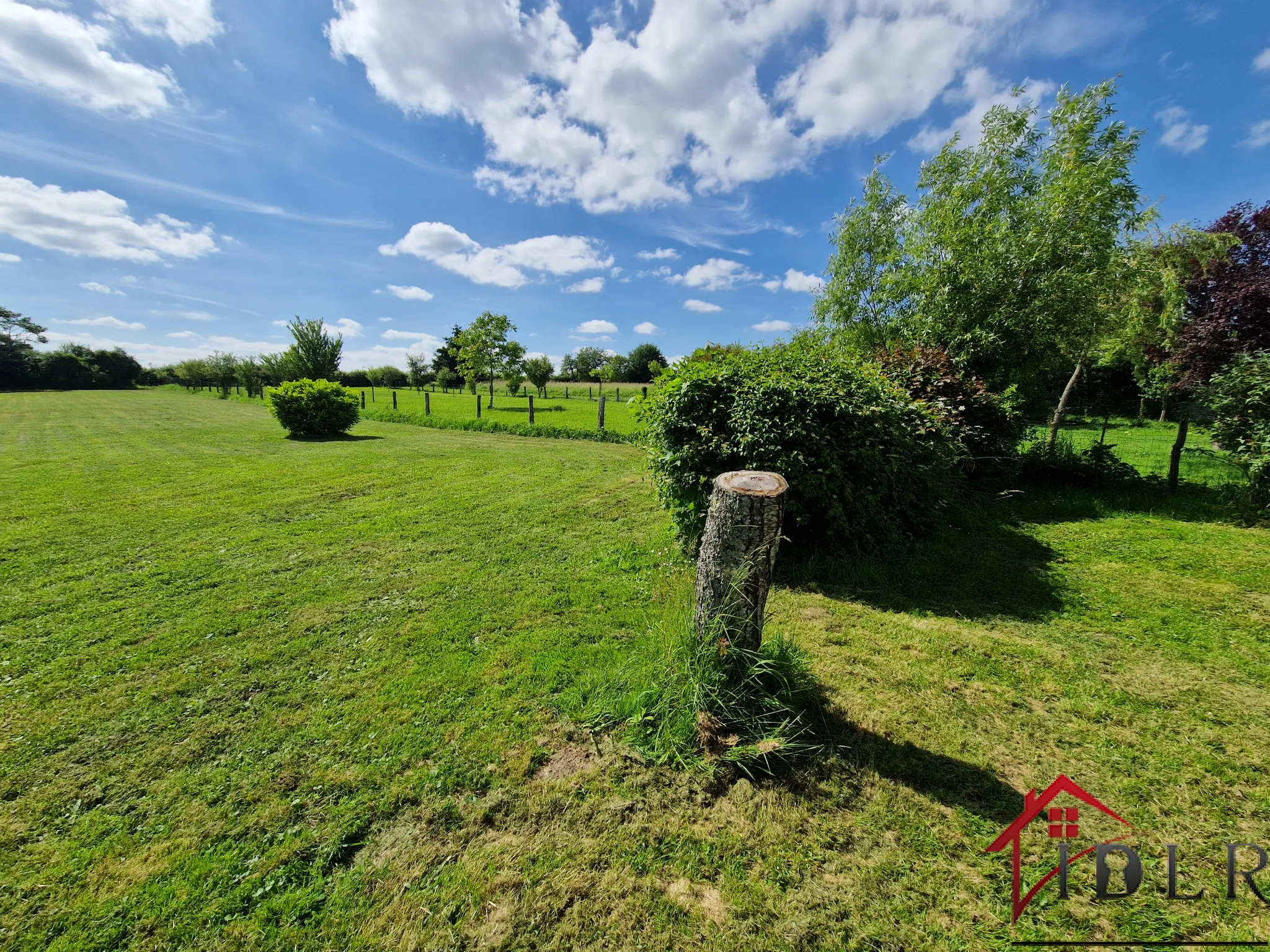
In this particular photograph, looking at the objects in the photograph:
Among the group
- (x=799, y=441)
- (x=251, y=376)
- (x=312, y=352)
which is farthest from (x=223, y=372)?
(x=799, y=441)

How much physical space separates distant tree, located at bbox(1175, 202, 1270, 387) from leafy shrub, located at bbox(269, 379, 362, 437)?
20089 millimetres

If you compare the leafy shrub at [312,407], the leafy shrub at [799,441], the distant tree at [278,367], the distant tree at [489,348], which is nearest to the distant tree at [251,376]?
the distant tree at [278,367]

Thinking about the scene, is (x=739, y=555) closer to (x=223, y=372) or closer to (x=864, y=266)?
(x=864, y=266)

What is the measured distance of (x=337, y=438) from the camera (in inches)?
599

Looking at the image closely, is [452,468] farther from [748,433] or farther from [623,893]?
[623,893]

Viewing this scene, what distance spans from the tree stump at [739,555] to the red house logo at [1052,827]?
1.31 m

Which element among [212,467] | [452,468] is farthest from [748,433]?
[212,467]

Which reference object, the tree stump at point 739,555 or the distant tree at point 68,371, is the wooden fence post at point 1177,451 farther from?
the distant tree at point 68,371

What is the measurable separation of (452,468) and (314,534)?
4.08 m

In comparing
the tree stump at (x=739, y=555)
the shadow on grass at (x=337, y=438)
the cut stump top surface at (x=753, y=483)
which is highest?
the cut stump top surface at (x=753, y=483)

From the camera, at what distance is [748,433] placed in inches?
182

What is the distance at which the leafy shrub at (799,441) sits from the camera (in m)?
4.63

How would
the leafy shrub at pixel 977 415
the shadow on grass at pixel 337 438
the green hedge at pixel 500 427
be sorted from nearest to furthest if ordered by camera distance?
the leafy shrub at pixel 977 415, the shadow on grass at pixel 337 438, the green hedge at pixel 500 427

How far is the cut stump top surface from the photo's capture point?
8.34 ft
